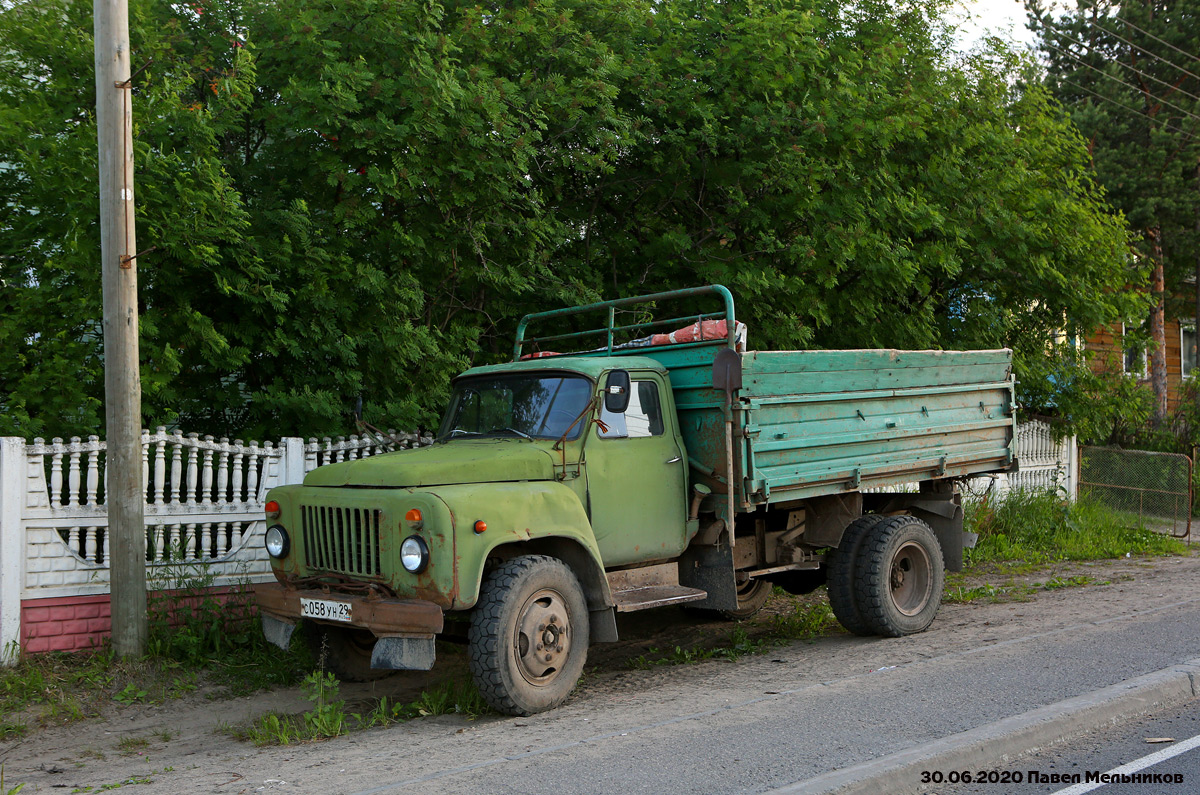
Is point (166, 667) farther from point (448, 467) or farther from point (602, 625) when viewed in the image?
point (602, 625)

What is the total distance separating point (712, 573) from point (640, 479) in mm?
1019

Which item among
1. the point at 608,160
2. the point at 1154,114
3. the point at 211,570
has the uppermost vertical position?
the point at 1154,114

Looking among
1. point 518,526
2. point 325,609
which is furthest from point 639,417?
point 325,609

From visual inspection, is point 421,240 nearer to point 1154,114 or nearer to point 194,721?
point 194,721

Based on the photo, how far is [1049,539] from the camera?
13422mm

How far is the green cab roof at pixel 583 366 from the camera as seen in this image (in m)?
6.86

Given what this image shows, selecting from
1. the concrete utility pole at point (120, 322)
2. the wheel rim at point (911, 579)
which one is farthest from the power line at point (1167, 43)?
the concrete utility pole at point (120, 322)

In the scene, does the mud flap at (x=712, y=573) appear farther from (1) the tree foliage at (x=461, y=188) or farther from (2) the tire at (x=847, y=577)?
(1) the tree foliage at (x=461, y=188)

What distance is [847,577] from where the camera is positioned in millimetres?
8070

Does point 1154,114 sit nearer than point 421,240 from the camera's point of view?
No

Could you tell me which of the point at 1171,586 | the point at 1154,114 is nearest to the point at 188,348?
the point at 1171,586

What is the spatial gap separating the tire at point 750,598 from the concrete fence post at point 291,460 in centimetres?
395

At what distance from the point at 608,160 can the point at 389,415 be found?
141 inches

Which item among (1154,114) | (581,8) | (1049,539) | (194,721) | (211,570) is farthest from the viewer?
(1154,114)
